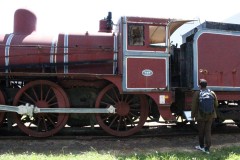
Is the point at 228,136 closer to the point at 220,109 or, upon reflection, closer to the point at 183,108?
the point at 220,109

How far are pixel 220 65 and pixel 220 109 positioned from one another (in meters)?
1.09

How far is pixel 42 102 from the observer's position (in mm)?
8039

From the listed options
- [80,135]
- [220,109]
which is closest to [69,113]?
[80,135]

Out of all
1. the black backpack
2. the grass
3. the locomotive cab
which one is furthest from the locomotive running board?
the black backpack

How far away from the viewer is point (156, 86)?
26.4 ft

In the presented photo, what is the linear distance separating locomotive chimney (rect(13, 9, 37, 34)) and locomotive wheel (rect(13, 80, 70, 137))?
1395 millimetres

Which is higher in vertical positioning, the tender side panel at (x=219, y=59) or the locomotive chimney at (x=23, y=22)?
the locomotive chimney at (x=23, y=22)

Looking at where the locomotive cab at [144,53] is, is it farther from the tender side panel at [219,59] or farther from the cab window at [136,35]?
the tender side panel at [219,59]

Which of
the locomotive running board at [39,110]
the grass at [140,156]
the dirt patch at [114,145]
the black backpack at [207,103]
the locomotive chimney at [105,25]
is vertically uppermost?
the locomotive chimney at [105,25]

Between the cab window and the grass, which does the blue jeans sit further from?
the cab window

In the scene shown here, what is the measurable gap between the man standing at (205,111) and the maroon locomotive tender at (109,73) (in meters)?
1.28

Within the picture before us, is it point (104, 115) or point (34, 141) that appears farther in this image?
point (104, 115)

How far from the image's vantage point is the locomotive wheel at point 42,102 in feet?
26.3

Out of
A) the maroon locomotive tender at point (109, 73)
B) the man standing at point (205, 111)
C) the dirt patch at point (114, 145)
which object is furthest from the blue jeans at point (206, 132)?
the maroon locomotive tender at point (109, 73)
